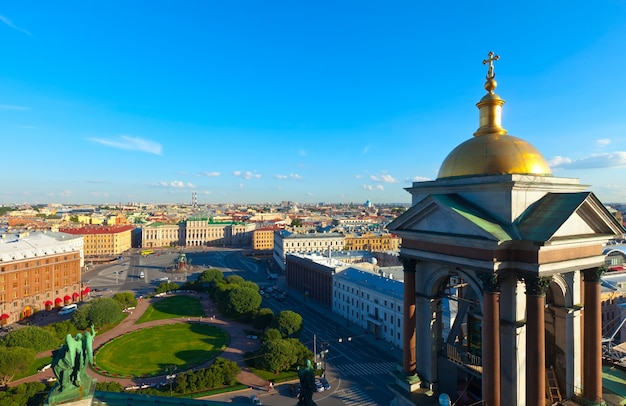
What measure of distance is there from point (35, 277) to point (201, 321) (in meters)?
34.4

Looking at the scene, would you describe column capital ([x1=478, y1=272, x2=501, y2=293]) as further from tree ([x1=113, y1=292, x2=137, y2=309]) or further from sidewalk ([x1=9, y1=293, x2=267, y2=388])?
tree ([x1=113, y1=292, x2=137, y2=309])

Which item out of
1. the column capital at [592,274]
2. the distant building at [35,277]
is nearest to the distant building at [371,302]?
the column capital at [592,274]

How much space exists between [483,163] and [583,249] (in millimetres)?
4115

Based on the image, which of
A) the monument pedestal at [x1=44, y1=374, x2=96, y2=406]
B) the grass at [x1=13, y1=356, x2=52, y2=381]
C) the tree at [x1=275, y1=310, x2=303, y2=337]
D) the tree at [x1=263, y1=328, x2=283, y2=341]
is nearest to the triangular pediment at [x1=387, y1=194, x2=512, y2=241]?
the monument pedestal at [x1=44, y1=374, x2=96, y2=406]

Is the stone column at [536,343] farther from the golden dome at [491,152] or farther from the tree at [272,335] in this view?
the tree at [272,335]

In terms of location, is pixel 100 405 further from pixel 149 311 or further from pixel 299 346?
pixel 149 311

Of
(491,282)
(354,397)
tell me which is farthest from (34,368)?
(491,282)

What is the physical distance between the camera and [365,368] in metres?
44.6

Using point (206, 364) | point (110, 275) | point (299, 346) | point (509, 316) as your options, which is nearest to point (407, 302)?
point (509, 316)

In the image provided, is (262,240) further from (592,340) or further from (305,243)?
(592,340)

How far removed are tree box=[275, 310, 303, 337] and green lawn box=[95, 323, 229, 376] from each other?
8073mm

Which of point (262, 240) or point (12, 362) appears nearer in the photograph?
point (12, 362)

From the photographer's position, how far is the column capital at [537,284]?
1030 centimetres

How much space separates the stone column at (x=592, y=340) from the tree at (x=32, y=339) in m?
53.4
